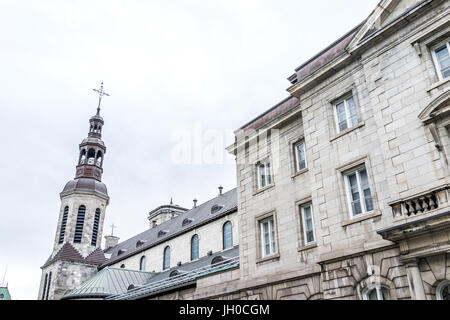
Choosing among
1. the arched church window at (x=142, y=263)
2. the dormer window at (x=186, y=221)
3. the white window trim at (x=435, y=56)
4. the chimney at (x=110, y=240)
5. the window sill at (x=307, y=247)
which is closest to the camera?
the white window trim at (x=435, y=56)

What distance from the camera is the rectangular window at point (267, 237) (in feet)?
53.7

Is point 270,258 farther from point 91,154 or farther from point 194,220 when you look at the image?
point 91,154

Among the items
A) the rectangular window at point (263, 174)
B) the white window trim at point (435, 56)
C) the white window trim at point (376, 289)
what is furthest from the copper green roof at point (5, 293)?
the white window trim at point (435, 56)

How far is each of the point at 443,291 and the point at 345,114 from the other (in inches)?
267

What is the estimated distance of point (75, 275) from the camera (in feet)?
159

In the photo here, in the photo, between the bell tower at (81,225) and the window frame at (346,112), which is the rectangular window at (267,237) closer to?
the window frame at (346,112)

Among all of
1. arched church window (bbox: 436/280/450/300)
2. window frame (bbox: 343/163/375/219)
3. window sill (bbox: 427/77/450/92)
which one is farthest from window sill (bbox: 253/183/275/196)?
arched church window (bbox: 436/280/450/300)

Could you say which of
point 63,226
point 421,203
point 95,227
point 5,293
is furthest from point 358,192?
point 5,293

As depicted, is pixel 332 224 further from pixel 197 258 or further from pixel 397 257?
pixel 197 258

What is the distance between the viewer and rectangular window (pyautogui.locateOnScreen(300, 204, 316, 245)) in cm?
1478

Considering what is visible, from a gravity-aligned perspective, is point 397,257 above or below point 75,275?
below

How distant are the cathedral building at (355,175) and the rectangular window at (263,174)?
0.05 meters
